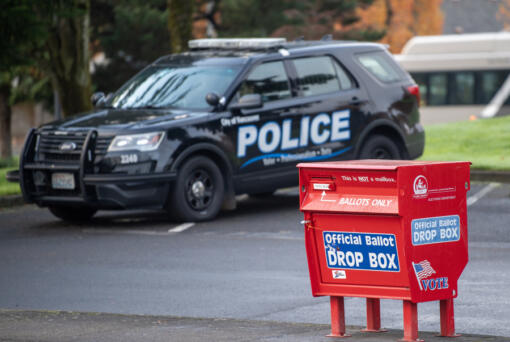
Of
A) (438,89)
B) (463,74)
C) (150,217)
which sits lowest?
(438,89)

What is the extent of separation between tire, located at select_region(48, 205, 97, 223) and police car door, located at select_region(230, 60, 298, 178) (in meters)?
1.81

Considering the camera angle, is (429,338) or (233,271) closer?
(429,338)

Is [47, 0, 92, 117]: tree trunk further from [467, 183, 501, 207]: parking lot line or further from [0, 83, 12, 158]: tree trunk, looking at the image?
[0, 83, 12, 158]: tree trunk

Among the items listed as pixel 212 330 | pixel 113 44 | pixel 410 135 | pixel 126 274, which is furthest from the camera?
pixel 113 44

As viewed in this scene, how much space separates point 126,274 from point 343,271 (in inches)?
134

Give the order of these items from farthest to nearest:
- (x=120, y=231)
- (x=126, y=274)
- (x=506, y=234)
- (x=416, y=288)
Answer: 1. (x=120, y=231)
2. (x=506, y=234)
3. (x=126, y=274)
4. (x=416, y=288)

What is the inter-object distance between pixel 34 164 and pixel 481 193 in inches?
228

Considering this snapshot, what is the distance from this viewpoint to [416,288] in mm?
6332

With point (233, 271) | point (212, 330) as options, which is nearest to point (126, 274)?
point (233, 271)

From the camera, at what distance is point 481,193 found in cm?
1504

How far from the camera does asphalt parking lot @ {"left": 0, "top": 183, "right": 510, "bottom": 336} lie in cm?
794

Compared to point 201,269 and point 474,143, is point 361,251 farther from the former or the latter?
point 474,143

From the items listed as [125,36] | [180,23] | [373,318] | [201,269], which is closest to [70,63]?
[180,23]

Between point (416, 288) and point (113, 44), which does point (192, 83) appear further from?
point (113, 44)
